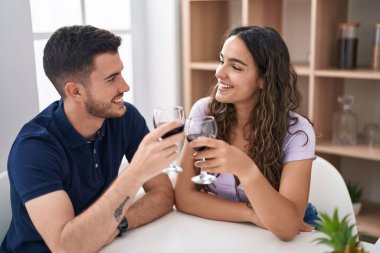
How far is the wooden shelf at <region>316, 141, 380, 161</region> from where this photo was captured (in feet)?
7.96

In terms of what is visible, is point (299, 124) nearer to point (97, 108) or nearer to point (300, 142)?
point (300, 142)

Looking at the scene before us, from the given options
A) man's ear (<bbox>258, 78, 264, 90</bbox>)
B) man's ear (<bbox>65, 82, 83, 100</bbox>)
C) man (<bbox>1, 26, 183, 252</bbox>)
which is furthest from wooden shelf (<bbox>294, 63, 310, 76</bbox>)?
man's ear (<bbox>65, 82, 83, 100</bbox>)

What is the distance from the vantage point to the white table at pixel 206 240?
128cm

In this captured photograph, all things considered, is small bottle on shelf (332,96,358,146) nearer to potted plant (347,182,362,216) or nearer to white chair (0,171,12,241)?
potted plant (347,182,362,216)

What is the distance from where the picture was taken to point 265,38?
166 cm

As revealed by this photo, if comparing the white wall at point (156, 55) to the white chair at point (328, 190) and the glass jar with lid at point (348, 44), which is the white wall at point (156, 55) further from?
the white chair at point (328, 190)

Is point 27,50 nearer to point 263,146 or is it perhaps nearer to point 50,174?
point 50,174

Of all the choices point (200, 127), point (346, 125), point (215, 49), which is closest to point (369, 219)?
point (346, 125)

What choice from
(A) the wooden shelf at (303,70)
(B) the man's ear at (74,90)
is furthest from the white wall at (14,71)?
(A) the wooden shelf at (303,70)

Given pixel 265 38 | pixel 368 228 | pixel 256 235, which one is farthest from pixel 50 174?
pixel 368 228

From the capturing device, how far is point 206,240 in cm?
133

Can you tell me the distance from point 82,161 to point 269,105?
69cm

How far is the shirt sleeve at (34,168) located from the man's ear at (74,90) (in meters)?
0.20

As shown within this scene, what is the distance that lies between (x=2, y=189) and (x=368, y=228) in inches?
75.0
